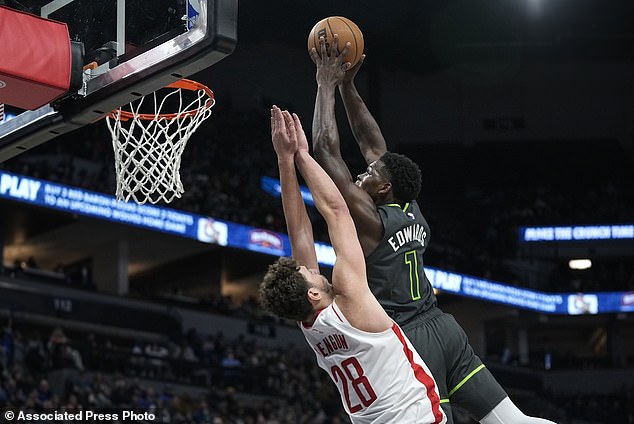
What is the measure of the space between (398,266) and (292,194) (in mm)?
648

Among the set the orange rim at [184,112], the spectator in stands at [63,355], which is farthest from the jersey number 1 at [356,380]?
the spectator in stands at [63,355]

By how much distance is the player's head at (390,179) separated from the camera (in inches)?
194

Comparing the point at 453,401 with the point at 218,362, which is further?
the point at 218,362

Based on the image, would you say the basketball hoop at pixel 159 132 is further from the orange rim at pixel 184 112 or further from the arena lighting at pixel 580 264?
the arena lighting at pixel 580 264

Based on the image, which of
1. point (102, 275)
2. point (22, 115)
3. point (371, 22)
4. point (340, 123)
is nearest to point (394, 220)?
point (22, 115)

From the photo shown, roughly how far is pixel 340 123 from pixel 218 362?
Result: 1203 cm

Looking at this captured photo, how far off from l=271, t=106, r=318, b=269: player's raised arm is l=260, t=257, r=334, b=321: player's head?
38cm

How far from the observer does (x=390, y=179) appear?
4926mm

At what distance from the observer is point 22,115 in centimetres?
536

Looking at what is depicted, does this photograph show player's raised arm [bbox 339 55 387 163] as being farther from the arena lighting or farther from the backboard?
the arena lighting

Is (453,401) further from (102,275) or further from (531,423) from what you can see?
(102,275)

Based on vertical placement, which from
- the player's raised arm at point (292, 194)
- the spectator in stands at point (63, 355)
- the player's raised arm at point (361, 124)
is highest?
the player's raised arm at point (361, 124)

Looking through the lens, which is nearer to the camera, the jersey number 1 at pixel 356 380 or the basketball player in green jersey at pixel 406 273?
the jersey number 1 at pixel 356 380

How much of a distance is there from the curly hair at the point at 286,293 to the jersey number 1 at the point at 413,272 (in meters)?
0.91
